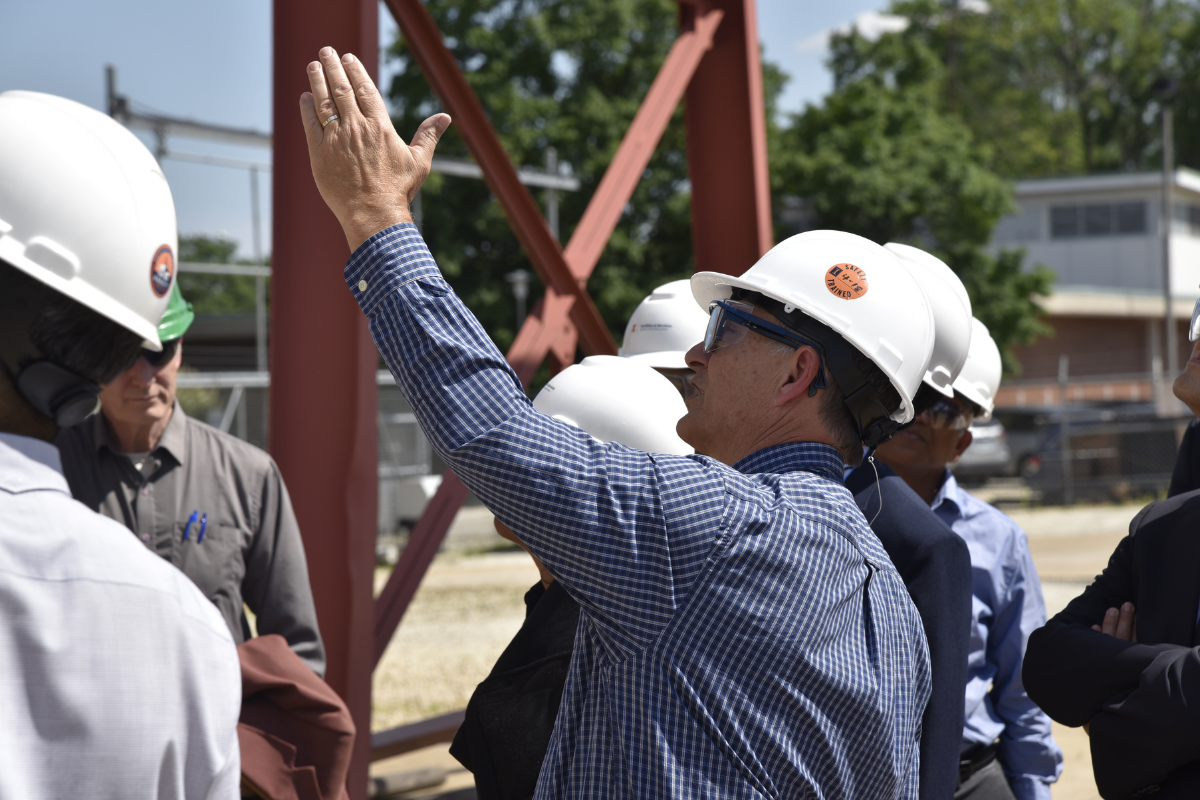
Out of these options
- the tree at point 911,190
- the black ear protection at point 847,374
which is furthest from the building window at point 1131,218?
the black ear protection at point 847,374

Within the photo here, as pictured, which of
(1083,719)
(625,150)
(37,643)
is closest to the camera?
(37,643)

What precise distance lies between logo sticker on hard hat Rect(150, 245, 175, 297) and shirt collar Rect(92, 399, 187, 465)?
164cm

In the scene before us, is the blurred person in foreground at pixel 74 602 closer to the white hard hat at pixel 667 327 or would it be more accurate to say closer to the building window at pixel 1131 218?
the white hard hat at pixel 667 327

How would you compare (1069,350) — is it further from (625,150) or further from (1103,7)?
(625,150)

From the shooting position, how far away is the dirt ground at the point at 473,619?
6.88 meters

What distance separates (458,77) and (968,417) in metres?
2.06

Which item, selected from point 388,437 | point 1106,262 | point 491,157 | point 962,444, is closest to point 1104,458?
point 388,437

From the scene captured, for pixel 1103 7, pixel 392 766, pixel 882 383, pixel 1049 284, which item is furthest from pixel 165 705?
pixel 1103 7

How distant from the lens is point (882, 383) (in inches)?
79.2

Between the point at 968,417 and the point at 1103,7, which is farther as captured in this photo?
the point at 1103,7

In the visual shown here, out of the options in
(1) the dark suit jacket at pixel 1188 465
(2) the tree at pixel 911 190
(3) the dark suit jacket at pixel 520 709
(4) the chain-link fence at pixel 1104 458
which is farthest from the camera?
(2) the tree at pixel 911 190

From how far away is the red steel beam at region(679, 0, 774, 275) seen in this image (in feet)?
16.4

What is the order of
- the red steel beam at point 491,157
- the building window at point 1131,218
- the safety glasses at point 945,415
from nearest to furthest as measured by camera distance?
the safety glasses at point 945,415
the red steel beam at point 491,157
the building window at point 1131,218

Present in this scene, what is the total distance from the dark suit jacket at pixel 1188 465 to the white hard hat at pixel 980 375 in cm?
58
